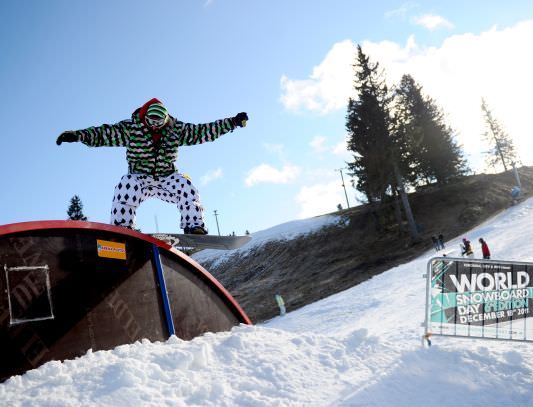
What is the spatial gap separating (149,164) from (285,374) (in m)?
3.30

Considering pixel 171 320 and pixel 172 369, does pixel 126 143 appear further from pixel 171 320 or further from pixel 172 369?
pixel 172 369

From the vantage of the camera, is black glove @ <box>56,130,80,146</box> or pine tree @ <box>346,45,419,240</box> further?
pine tree @ <box>346,45,419,240</box>

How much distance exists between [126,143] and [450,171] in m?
36.8

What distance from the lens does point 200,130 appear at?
5.85m

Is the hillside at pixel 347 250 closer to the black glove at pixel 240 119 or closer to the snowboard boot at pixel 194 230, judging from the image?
the snowboard boot at pixel 194 230

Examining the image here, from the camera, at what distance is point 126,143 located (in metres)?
5.44

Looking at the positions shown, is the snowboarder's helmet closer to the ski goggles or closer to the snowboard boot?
the ski goggles

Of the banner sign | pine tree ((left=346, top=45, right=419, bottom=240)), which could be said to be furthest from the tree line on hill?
the banner sign

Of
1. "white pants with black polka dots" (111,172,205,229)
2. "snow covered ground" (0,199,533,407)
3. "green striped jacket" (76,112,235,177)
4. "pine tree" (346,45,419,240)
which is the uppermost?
"pine tree" (346,45,419,240)

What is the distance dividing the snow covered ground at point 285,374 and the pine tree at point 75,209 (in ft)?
127

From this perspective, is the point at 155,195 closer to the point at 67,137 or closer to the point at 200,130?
the point at 200,130

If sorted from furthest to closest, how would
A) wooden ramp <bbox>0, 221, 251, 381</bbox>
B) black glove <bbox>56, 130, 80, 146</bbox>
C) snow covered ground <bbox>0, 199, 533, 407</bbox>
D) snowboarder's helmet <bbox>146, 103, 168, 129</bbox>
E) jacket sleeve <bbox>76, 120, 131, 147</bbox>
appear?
snowboarder's helmet <bbox>146, 103, 168, 129</bbox> < jacket sleeve <bbox>76, 120, 131, 147</bbox> < black glove <bbox>56, 130, 80, 146</bbox> < wooden ramp <bbox>0, 221, 251, 381</bbox> < snow covered ground <bbox>0, 199, 533, 407</bbox>

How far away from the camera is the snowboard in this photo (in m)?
5.39

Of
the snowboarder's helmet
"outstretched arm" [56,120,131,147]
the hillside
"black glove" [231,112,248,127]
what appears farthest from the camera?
the hillside
